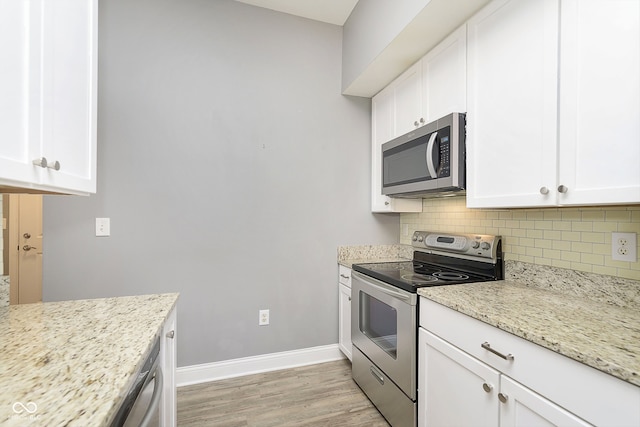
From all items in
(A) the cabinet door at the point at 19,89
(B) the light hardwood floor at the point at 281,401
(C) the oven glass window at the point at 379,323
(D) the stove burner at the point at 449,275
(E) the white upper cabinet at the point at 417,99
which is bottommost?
(B) the light hardwood floor at the point at 281,401

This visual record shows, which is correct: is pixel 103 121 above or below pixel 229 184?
above

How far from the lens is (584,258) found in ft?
4.39

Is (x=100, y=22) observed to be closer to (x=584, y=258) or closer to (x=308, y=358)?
(x=308, y=358)

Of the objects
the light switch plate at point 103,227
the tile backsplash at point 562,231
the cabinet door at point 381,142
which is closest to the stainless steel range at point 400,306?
the tile backsplash at point 562,231

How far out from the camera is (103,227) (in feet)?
6.55

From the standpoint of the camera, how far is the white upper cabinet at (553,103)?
0.97 m

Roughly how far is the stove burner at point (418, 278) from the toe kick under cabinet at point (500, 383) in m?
0.12

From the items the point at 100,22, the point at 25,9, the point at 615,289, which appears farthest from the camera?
the point at 100,22

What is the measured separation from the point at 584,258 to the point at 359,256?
Answer: 1.54 meters

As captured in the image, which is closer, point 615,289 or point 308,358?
point 615,289

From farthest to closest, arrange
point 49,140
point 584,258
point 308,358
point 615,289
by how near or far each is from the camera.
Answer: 1. point 308,358
2. point 584,258
3. point 615,289
4. point 49,140

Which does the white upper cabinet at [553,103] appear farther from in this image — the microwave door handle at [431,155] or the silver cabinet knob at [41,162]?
the silver cabinet knob at [41,162]

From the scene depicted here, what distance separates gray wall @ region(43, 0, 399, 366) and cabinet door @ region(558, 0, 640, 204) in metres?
1.62

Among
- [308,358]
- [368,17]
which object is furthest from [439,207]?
[308,358]
